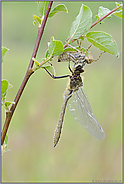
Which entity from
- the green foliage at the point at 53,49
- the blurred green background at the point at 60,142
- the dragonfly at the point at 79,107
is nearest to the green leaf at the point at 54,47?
the green foliage at the point at 53,49

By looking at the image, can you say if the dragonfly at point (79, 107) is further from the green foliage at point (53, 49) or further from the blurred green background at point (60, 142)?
the blurred green background at point (60, 142)

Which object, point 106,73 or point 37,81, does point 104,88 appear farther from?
point 37,81

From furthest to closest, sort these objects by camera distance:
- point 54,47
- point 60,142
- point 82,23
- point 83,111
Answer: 1. point 60,142
2. point 83,111
3. point 82,23
4. point 54,47

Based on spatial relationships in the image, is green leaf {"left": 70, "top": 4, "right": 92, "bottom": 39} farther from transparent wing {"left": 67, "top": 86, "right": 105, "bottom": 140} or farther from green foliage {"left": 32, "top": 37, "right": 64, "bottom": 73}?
transparent wing {"left": 67, "top": 86, "right": 105, "bottom": 140}

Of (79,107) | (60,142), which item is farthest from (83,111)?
(60,142)

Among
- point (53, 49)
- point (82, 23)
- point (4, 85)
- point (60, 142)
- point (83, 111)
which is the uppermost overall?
point (82, 23)

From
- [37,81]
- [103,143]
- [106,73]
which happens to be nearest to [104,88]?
[106,73]

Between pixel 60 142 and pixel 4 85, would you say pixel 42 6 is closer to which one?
pixel 4 85

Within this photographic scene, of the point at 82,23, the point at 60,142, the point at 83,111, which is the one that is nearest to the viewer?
the point at 82,23
